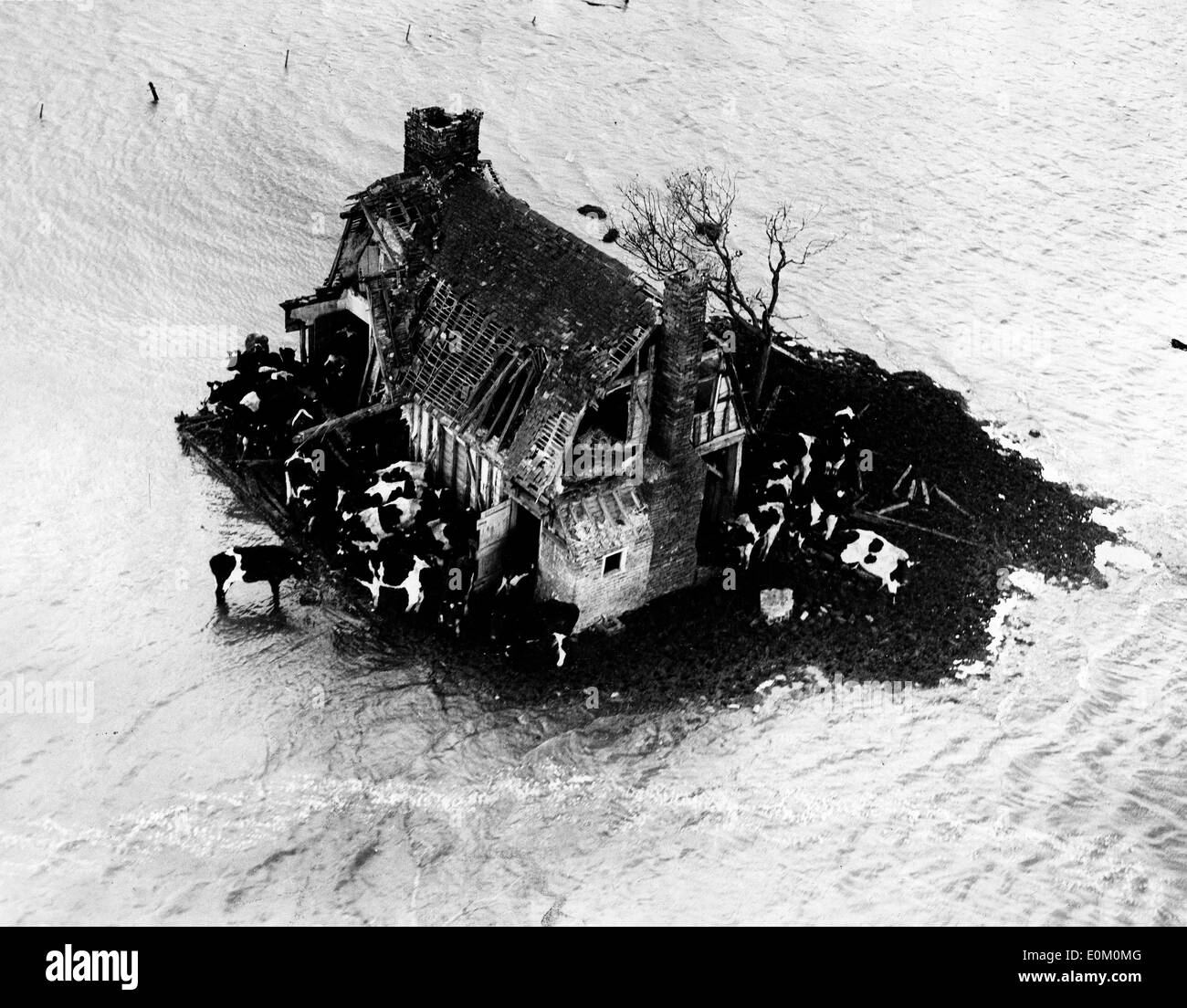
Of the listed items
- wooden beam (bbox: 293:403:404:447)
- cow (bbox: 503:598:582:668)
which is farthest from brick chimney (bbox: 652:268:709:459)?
wooden beam (bbox: 293:403:404:447)

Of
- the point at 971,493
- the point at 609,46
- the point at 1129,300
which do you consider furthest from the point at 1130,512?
the point at 609,46

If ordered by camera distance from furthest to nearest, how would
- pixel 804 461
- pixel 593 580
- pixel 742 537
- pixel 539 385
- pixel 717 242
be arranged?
pixel 717 242
pixel 804 461
pixel 742 537
pixel 593 580
pixel 539 385

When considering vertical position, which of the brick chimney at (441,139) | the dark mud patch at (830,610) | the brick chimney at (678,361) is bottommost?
the dark mud patch at (830,610)

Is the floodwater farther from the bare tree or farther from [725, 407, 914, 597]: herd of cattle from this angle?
[725, 407, 914, 597]: herd of cattle

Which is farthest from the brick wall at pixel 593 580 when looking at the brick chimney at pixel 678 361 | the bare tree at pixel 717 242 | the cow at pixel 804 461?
the bare tree at pixel 717 242

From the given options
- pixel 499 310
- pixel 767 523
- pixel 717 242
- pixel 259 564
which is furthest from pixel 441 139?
pixel 767 523

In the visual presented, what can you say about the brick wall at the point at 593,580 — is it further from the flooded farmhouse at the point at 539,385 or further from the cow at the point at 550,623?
the cow at the point at 550,623

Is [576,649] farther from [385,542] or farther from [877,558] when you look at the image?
[877,558]
